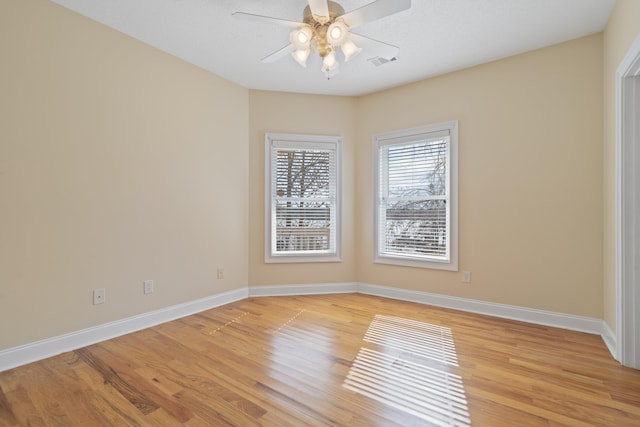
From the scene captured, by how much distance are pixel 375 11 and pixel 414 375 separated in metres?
2.37

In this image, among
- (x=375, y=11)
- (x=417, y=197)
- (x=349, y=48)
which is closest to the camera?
(x=375, y=11)

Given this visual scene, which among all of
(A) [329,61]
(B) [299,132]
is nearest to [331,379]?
(A) [329,61]

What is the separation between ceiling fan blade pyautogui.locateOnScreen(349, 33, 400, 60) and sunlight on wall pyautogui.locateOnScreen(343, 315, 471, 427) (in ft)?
7.65

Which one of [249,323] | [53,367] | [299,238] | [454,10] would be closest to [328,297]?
[299,238]

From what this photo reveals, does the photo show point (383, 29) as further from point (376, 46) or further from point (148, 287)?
point (148, 287)

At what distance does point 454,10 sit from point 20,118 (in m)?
3.36

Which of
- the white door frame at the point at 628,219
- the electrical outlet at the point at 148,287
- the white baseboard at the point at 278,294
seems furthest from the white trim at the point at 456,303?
the electrical outlet at the point at 148,287

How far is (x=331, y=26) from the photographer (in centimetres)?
205

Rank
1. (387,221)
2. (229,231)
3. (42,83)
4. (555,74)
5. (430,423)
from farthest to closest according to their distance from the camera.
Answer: (387,221)
(229,231)
(555,74)
(42,83)
(430,423)

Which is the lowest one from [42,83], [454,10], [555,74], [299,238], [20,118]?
[299,238]

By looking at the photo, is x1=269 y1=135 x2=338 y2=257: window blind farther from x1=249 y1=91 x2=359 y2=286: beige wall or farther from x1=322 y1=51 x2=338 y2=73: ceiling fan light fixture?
x1=322 y1=51 x2=338 y2=73: ceiling fan light fixture

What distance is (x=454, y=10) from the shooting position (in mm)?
2400

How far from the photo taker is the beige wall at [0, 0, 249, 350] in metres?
2.15

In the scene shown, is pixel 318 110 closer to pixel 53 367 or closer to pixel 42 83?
pixel 42 83
